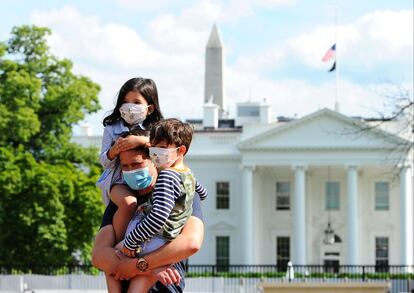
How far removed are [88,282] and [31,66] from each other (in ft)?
Answer: 38.7

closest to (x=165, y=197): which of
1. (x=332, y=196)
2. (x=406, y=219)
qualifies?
(x=406, y=219)

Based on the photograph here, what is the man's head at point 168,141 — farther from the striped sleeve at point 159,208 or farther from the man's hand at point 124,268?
the man's hand at point 124,268

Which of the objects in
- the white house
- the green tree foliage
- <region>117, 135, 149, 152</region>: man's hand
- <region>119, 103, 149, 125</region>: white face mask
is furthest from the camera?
the white house

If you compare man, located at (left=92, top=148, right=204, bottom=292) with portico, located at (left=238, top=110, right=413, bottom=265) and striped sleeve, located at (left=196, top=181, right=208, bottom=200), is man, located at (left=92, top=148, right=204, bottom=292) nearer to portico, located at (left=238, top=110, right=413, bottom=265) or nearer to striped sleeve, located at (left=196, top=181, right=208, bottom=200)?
striped sleeve, located at (left=196, top=181, right=208, bottom=200)

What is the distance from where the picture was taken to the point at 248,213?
2849 inches

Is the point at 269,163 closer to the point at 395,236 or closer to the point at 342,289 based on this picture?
the point at 395,236

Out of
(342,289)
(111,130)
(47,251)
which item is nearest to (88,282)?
(47,251)

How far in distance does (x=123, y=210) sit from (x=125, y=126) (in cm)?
53

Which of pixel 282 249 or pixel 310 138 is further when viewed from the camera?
pixel 282 249

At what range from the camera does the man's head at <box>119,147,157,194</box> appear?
6.38 metres

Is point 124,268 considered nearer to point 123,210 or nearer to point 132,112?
point 123,210

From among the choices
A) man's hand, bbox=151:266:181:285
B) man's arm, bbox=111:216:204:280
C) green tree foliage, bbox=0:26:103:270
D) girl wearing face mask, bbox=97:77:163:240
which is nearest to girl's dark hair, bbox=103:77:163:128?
girl wearing face mask, bbox=97:77:163:240

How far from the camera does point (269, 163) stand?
71.9 metres

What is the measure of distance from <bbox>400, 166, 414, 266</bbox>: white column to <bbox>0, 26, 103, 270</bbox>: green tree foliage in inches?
1024
